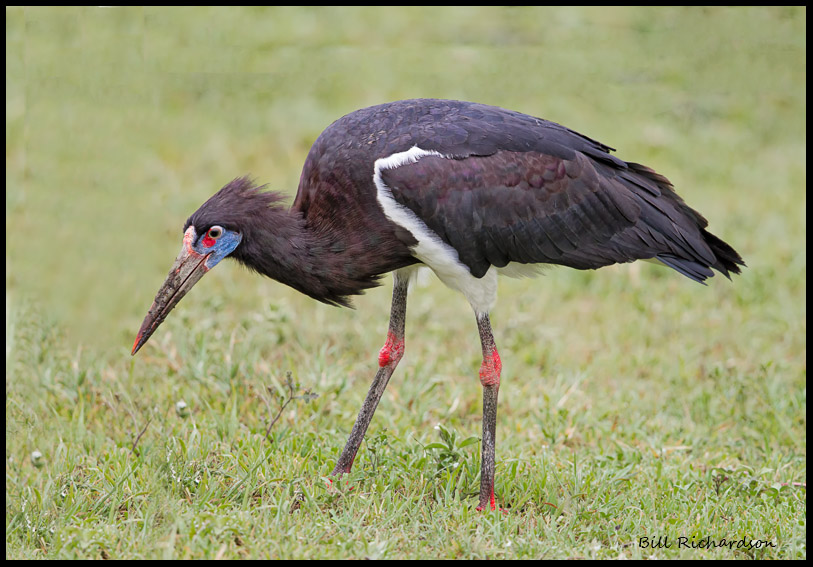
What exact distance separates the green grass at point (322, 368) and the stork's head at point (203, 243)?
0.17 metres

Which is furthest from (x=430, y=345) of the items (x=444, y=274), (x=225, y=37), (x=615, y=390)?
(x=225, y=37)

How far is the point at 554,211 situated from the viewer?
5418 millimetres

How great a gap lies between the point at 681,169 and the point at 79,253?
25.5 ft

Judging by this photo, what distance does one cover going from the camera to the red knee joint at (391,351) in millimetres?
5770

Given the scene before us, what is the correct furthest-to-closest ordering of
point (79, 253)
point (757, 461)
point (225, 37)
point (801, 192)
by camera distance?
point (225, 37) < point (801, 192) < point (757, 461) < point (79, 253)

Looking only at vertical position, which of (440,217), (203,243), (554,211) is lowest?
(203,243)

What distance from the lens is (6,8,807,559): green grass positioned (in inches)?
187

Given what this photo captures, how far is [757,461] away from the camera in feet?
20.2

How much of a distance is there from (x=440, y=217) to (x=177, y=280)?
1.44 metres

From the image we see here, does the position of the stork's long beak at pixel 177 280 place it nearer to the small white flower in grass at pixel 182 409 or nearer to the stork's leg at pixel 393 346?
the small white flower in grass at pixel 182 409

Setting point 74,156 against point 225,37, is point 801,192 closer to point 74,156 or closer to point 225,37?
point 225,37

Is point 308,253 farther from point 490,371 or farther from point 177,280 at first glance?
point 490,371

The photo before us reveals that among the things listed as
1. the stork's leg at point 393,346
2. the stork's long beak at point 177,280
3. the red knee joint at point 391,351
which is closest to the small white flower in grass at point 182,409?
the stork's long beak at point 177,280

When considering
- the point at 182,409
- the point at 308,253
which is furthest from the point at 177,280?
the point at 182,409
